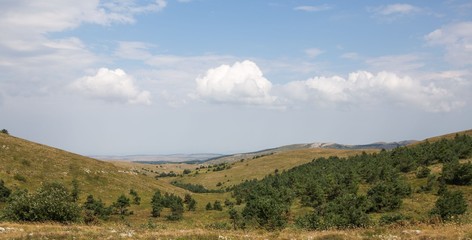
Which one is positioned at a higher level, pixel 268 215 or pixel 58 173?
pixel 58 173

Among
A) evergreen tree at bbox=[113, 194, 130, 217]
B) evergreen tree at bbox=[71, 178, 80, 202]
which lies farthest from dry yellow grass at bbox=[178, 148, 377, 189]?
evergreen tree at bbox=[113, 194, 130, 217]

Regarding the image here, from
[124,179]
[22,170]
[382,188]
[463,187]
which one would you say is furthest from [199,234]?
[124,179]

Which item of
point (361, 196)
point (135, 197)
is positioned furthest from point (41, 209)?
point (135, 197)

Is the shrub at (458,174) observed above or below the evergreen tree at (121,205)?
above

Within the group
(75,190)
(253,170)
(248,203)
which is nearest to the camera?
(248,203)

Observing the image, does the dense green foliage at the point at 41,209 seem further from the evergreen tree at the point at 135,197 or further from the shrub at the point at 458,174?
the shrub at the point at 458,174

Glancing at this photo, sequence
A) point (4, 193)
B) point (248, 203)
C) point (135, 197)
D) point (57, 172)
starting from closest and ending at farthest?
point (248, 203), point (4, 193), point (57, 172), point (135, 197)

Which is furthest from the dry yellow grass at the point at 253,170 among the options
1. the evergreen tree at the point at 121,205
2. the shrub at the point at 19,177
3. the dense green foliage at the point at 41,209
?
the dense green foliage at the point at 41,209

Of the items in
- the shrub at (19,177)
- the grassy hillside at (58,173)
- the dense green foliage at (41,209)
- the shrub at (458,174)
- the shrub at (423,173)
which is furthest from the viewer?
the grassy hillside at (58,173)

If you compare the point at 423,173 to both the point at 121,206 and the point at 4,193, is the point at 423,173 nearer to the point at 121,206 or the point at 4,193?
the point at 121,206

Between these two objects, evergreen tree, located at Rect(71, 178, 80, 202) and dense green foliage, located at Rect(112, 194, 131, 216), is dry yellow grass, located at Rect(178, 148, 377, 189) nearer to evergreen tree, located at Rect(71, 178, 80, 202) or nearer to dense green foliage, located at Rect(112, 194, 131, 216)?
evergreen tree, located at Rect(71, 178, 80, 202)

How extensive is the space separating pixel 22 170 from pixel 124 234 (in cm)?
4928

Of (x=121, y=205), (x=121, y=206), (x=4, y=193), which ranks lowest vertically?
(x=121, y=206)

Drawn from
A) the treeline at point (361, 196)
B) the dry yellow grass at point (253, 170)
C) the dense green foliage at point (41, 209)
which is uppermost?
the dense green foliage at point (41, 209)
